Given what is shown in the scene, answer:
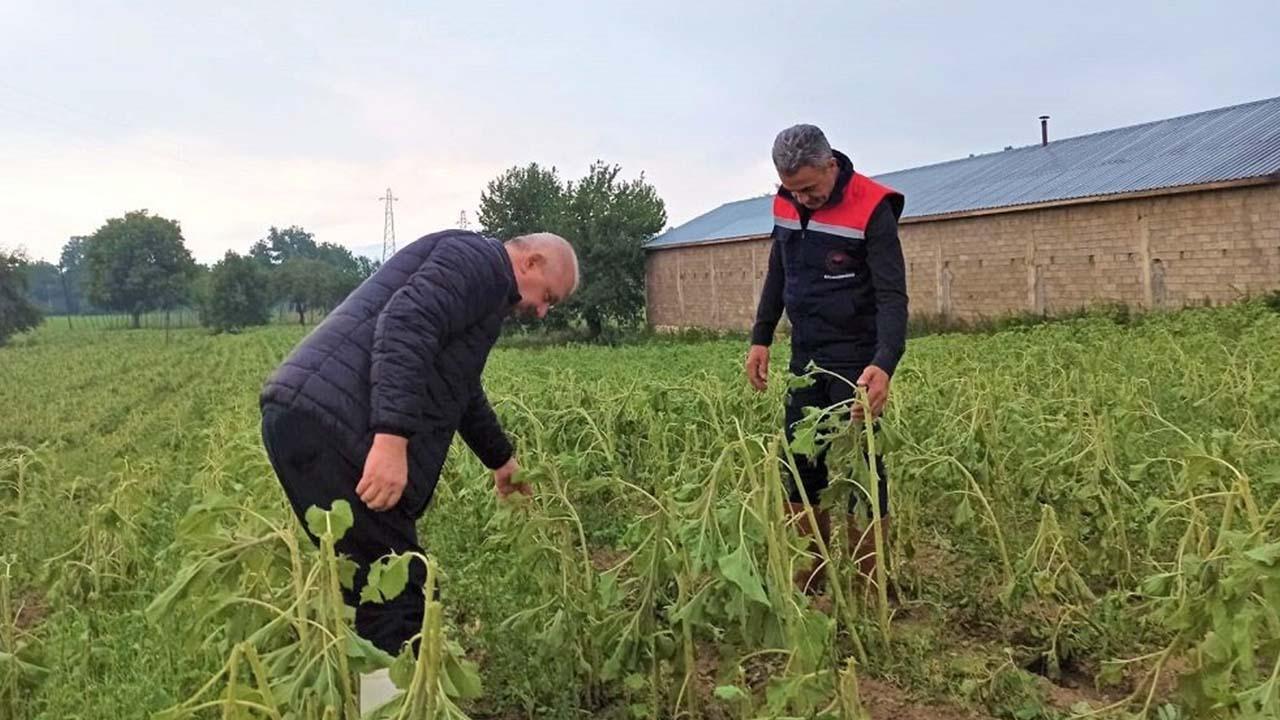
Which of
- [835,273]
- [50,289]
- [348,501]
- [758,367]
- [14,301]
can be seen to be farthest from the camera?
[50,289]

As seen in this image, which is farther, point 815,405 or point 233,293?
point 233,293

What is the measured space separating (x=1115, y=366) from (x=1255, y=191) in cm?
1035

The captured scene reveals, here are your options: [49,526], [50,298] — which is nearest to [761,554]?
[49,526]

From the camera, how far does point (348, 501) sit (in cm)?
268

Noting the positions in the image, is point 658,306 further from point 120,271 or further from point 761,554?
point 120,271

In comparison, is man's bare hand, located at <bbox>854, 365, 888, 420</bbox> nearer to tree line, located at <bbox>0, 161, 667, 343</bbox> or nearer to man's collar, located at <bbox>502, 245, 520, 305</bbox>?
man's collar, located at <bbox>502, 245, 520, 305</bbox>

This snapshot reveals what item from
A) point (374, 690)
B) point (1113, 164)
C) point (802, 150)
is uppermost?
point (1113, 164)

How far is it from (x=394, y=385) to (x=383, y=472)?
0.22 metres

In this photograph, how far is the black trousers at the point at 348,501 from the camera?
2.61 metres

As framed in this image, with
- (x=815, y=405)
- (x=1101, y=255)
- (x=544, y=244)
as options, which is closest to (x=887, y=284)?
(x=815, y=405)

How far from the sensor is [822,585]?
4043 millimetres

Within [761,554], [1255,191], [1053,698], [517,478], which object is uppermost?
[1255,191]

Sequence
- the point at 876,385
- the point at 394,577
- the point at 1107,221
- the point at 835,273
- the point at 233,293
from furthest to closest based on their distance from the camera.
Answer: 1. the point at 233,293
2. the point at 1107,221
3. the point at 835,273
4. the point at 876,385
5. the point at 394,577

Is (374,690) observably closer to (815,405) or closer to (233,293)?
(815,405)
